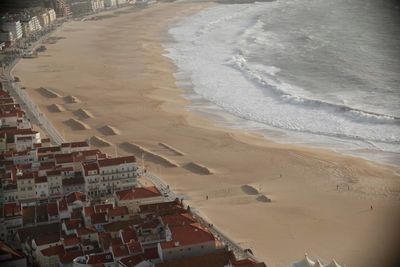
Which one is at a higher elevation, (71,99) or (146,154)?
(71,99)

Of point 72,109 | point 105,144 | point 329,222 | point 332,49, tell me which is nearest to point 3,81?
point 72,109

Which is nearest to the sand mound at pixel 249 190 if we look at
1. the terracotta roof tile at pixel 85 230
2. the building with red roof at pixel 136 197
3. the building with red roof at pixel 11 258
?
the building with red roof at pixel 136 197

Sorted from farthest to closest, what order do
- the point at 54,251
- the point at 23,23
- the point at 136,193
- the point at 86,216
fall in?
the point at 23,23 → the point at 136,193 → the point at 86,216 → the point at 54,251

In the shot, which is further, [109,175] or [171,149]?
[171,149]

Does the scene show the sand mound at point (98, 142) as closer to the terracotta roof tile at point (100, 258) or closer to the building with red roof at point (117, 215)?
the building with red roof at point (117, 215)

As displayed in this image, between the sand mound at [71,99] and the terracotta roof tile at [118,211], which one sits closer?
the terracotta roof tile at [118,211]

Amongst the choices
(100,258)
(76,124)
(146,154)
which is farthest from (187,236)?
(76,124)

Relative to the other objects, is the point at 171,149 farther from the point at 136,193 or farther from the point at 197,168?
the point at 136,193
